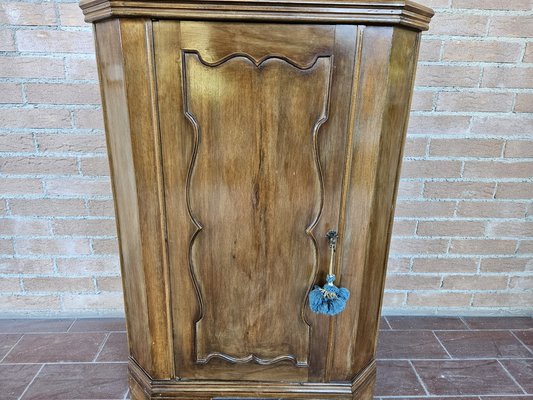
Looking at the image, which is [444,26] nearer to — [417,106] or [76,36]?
[417,106]

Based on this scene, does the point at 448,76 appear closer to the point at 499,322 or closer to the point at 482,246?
the point at 482,246

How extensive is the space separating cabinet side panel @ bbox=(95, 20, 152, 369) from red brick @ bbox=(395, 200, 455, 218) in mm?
1116

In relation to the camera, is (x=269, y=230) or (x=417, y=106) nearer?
(x=269, y=230)

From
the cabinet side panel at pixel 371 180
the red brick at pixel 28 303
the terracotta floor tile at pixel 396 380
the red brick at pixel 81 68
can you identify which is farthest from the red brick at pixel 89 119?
the terracotta floor tile at pixel 396 380

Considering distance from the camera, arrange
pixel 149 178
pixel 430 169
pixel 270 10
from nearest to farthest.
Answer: pixel 270 10 < pixel 149 178 < pixel 430 169

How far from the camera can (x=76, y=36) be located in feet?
4.58

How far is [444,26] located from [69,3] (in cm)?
140

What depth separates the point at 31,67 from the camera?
1.42 metres

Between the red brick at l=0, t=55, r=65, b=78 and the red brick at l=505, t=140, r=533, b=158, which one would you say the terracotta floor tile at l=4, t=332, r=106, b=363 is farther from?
the red brick at l=505, t=140, r=533, b=158

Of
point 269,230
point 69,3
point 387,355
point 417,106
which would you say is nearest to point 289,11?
point 269,230

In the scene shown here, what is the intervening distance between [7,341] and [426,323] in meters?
1.88

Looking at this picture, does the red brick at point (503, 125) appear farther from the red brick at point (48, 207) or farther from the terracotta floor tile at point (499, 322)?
the red brick at point (48, 207)

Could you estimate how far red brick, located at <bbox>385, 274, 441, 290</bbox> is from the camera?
175cm

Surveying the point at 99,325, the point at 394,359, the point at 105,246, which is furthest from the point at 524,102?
the point at 99,325
